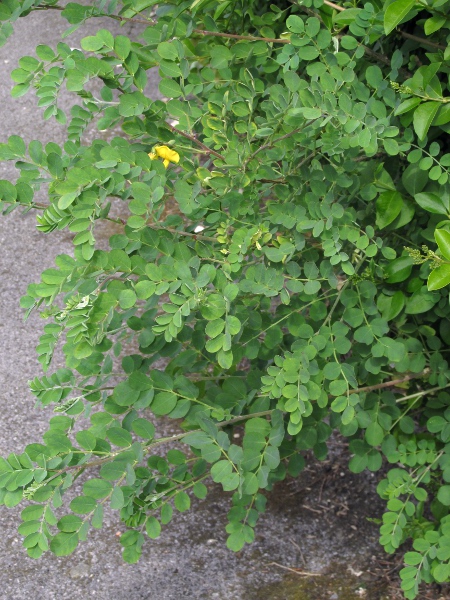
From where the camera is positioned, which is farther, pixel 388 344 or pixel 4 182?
pixel 388 344

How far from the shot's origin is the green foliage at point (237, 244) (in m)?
1.59

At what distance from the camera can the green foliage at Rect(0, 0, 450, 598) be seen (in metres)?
1.59

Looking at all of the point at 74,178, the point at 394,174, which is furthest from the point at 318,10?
the point at 74,178

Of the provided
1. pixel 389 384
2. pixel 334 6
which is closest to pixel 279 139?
pixel 334 6

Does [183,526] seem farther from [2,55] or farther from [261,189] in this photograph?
[2,55]

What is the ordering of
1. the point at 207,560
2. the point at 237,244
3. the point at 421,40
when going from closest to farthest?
the point at 237,244 < the point at 421,40 < the point at 207,560

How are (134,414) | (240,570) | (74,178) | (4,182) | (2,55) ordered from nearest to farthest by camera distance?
(74,178)
(4,182)
(134,414)
(240,570)
(2,55)

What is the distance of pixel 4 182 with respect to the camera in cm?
164

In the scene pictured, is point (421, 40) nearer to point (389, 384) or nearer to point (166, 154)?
point (166, 154)

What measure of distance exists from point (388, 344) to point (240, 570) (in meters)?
1.00

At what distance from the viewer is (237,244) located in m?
1.67

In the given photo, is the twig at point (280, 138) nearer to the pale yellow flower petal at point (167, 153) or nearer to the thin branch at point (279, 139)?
the thin branch at point (279, 139)

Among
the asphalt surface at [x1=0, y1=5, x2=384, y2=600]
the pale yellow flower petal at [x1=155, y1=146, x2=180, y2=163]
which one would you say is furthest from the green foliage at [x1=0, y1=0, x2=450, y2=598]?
the asphalt surface at [x1=0, y1=5, x2=384, y2=600]

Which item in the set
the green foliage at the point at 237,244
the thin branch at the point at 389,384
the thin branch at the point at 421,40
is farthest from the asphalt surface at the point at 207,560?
the thin branch at the point at 421,40
